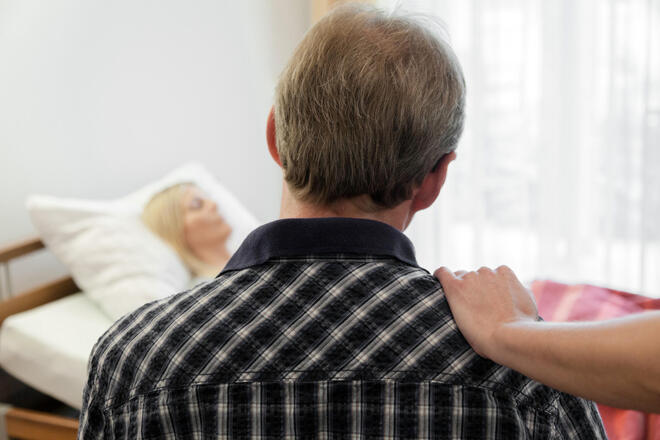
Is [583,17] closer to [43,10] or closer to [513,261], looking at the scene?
[513,261]

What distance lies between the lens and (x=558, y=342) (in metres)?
0.67

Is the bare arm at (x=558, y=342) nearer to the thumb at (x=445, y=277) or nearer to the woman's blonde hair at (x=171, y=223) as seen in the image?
the thumb at (x=445, y=277)

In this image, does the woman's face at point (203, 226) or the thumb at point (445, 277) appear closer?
the thumb at point (445, 277)

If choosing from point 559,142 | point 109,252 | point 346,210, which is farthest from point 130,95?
point 346,210

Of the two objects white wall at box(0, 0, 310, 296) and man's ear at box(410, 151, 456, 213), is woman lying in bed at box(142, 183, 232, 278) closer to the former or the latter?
white wall at box(0, 0, 310, 296)

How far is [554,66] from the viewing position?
2.44 metres

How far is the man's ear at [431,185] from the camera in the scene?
0.88m

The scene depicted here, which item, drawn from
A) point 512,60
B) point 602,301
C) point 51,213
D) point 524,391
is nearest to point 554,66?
point 512,60

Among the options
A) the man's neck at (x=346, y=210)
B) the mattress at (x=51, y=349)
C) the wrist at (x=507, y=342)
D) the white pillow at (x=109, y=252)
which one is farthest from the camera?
the white pillow at (x=109, y=252)

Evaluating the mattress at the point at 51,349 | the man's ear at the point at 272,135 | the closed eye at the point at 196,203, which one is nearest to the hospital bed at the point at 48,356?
the mattress at the point at 51,349

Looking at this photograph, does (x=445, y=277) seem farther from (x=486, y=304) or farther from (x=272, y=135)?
(x=272, y=135)

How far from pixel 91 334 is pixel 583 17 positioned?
190 centimetres

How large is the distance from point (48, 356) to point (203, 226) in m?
0.62

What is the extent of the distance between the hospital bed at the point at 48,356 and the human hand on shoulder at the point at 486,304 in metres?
1.33
